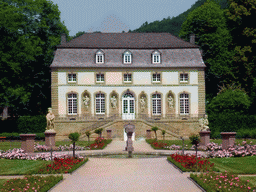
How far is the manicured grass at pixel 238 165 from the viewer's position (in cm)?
1505

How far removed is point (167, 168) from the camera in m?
16.0

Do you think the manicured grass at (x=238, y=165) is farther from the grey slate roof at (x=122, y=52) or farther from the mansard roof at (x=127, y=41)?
the mansard roof at (x=127, y=41)

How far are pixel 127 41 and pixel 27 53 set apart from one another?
34.0ft

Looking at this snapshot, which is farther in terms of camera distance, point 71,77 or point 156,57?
point 156,57

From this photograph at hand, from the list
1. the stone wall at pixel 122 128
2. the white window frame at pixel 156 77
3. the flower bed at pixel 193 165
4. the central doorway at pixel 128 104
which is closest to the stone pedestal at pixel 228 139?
the flower bed at pixel 193 165

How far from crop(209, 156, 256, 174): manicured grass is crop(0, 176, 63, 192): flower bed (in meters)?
6.32

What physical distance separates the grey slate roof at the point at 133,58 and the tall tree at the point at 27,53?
366 centimetres

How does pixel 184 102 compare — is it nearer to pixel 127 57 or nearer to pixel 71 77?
pixel 127 57

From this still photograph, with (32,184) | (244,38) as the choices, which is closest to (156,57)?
(244,38)

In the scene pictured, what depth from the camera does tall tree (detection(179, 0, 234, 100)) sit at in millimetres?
46781

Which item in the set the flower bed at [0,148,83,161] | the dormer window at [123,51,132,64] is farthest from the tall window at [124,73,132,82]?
the flower bed at [0,148,83,161]

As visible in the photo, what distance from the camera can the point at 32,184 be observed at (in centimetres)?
1184

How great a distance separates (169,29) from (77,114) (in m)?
44.8

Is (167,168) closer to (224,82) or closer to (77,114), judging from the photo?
(77,114)
